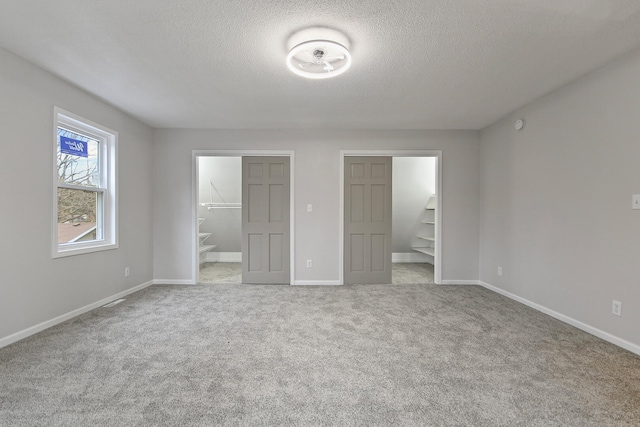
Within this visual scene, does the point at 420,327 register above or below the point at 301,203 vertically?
below

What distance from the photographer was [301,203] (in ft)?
13.7

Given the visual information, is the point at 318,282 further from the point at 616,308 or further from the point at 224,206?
the point at 616,308

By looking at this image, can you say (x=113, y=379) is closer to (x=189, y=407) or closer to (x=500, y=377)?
(x=189, y=407)

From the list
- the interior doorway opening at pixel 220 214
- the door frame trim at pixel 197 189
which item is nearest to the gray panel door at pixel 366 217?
Result: the door frame trim at pixel 197 189

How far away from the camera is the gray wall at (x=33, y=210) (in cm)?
219

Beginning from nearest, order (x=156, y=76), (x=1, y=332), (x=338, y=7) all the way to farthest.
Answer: (x=338, y=7) < (x=1, y=332) < (x=156, y=76)

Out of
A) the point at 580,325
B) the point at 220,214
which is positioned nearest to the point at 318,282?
the point at 220,214

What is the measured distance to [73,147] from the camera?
295 cm

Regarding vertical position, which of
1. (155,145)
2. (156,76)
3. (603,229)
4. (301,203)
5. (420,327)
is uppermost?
(156,76)

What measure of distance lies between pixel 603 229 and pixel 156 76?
420 centimetres

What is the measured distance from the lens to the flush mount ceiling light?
6.57 ft

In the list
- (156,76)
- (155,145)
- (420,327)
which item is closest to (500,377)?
(420,327)

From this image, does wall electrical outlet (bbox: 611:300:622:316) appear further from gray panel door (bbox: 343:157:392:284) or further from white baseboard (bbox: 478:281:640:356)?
gray panel door (bbox: 343:157:392:284)

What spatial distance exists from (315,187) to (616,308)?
3.36 meters
